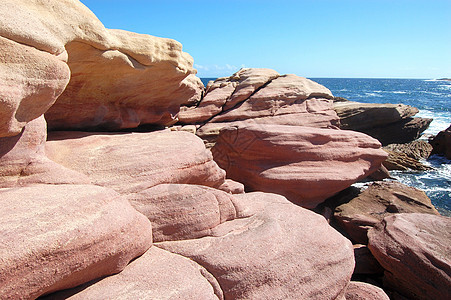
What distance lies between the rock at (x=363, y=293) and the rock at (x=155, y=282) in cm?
207

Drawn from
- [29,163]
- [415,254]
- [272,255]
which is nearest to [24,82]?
[29,163]

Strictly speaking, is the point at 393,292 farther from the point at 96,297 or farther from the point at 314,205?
the point at 96,297

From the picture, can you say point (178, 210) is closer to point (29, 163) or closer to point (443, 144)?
point (29, 163)

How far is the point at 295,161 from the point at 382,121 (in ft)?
25.3

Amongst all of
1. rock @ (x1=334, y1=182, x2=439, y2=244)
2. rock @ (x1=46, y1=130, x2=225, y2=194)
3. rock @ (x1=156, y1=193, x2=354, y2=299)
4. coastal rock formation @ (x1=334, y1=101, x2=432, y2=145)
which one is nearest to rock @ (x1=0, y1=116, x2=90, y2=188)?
rock @ (x1=46, y1=130, x2=225, y2=194)

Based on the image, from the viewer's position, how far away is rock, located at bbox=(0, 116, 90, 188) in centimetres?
338

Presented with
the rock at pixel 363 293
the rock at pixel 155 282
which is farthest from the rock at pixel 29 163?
the rock at pixel 363 293

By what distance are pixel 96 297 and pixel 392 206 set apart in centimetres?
664

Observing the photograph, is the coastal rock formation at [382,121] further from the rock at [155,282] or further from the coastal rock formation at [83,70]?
the rock at [155,282]

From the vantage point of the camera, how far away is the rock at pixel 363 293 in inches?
174

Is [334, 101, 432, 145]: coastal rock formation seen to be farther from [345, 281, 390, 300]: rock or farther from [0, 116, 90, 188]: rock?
[0, 116, 90, 188]: rock

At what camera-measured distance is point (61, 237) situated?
8.66 feet

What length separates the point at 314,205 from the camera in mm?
7840

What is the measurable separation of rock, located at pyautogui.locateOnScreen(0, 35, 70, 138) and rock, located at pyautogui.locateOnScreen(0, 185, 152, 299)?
70 cm
